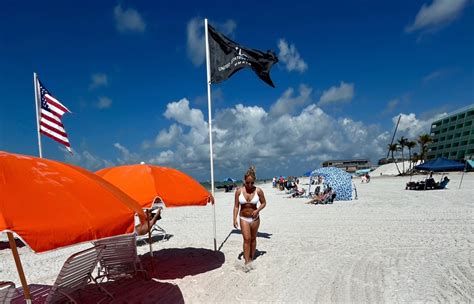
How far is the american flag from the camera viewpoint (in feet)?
27.8

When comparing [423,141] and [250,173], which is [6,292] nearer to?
[250,173]

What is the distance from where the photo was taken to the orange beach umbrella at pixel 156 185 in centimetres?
516

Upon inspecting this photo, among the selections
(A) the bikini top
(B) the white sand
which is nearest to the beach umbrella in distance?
(B) the white sand

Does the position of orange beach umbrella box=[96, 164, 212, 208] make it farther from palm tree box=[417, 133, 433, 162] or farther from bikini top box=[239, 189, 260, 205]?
palm tree box=[417, 133, 433, 162]

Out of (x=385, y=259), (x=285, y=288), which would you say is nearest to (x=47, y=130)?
(x=285, y=288)

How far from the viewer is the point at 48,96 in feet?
28.5

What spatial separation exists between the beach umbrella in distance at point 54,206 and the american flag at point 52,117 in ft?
19.7

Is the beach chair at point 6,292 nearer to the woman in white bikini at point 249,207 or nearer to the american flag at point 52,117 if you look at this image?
the woman in white bikini at point 249,207

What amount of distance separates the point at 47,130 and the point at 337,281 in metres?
7.75

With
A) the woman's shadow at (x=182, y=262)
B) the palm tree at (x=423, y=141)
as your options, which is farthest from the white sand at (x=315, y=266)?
the palm tree at (x=423, y=141)

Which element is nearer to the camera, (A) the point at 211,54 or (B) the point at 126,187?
(B) the point at 126,187

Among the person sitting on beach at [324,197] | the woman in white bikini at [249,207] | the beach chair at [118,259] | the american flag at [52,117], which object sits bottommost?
the person sitting on beach at [324,197]

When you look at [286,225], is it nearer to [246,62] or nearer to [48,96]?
[246,62]

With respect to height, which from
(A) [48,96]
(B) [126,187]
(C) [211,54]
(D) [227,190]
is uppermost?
(C) [211,54]
